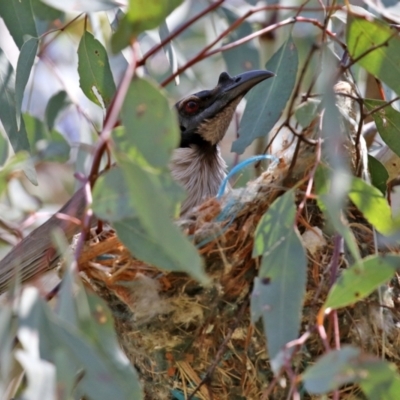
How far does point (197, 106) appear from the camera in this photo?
177 inches

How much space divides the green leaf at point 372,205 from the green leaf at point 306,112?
409mm

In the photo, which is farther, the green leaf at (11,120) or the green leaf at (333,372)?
the green leaf at (11,120)

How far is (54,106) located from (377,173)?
6.79ft

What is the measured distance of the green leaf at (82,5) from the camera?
2.83 m

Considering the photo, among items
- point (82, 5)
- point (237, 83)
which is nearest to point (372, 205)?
point (82, 5)

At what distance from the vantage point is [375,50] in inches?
113

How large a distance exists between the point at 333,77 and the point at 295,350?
778 mm

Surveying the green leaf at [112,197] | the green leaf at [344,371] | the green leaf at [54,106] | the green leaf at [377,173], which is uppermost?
the green leaf at [54,106]

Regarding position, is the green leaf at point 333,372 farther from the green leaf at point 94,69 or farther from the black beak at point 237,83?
the black beak at point 237,83

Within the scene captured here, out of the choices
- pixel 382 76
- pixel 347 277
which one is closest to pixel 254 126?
pixel 382 76

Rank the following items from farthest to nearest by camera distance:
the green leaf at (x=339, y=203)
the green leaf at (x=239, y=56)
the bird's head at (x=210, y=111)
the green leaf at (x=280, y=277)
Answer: the green leaf at (x=239, y=56)
the bird's head at (x=210, y=111)
the green leaf at (x=280, y=277)
the green leaf at (x=339, y=203)

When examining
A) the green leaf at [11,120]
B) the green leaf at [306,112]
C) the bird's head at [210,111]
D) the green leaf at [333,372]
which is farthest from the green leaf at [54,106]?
the green leaf at [333,372]

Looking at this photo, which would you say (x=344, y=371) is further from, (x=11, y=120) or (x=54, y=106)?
(x=54, y=106)

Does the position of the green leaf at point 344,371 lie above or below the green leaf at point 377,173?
below
